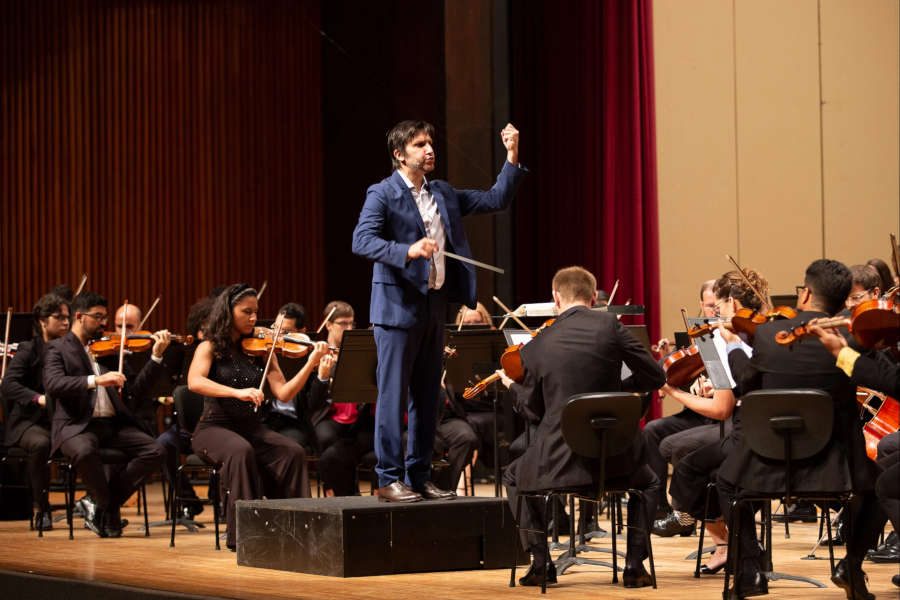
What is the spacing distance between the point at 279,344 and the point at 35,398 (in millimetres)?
1364

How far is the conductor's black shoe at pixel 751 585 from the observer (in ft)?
12.2

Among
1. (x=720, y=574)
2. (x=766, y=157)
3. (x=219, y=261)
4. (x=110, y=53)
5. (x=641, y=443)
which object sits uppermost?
(x=110, y=53)

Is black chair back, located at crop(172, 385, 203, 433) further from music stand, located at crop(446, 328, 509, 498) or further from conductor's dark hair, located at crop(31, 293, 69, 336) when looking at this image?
music stand, located at crop(446, 328, 509, 498)

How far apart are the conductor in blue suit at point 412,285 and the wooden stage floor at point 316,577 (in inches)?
15.6

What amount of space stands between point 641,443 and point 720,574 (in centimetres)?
74

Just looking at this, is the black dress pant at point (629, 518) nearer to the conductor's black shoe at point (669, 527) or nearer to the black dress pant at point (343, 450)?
the conductor's black shoe at point (669, 527)

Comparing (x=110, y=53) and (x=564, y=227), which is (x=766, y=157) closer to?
(x=564, y=227)

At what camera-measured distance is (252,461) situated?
536cm

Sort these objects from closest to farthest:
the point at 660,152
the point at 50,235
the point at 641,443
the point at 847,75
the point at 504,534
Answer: the point at 641,443 → the point at 504,534 → the point at 847,75 → the point at 660,152 → the point at 50,235

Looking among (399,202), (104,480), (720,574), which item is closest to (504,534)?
(720,574)

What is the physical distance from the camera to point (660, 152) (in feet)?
27.7

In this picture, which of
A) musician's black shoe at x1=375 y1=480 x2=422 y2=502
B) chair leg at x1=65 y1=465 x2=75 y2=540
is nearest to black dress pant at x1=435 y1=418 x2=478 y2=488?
musician's black shoe at x1=375 y1=480 x2=422 y2=502

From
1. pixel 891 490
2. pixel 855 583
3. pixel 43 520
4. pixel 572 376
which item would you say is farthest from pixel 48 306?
pixel 891 490

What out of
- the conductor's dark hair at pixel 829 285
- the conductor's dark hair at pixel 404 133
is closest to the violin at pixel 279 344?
the conductor's dark hair at pixel 404 133
